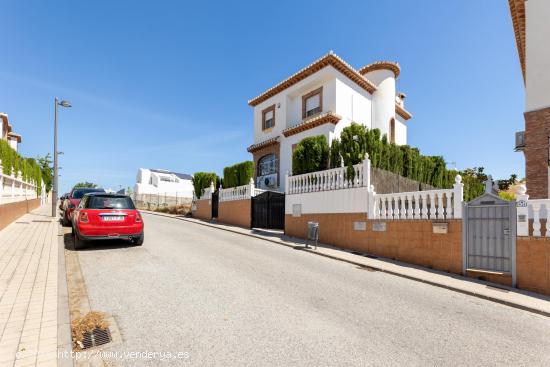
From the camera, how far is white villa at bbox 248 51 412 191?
17.5 meters

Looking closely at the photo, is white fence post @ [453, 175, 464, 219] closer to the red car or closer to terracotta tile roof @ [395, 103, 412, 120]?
the red car

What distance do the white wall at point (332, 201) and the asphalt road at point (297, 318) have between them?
3441mm

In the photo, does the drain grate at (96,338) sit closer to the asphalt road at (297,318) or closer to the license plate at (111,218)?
the asphalt road at (297,318)

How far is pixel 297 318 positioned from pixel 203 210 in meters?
18.5

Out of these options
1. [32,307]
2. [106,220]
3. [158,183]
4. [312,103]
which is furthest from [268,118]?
[158,183]

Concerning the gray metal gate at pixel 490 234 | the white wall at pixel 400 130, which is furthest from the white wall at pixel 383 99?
the gray metal gate at pixel 490 234

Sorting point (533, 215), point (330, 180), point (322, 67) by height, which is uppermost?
point (322, 67)

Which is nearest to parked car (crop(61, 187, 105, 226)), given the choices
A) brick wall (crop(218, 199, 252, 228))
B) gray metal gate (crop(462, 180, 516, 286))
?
brick wall (crop(218, 199, 252, 228))

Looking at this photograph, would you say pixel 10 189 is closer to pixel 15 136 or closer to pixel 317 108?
pixel 317 108

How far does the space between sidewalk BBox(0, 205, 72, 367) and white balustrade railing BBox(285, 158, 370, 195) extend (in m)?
8.92

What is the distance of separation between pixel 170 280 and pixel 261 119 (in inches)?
721

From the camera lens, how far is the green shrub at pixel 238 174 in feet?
61.4

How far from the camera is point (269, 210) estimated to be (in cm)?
1545

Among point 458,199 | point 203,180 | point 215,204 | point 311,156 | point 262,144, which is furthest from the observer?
point 203,180
